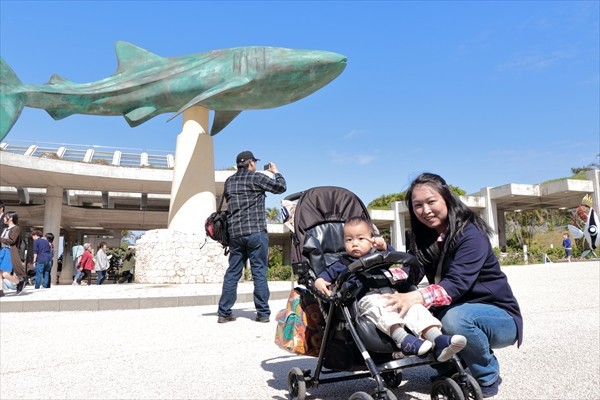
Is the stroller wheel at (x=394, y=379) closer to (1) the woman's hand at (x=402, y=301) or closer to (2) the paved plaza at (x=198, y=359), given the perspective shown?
(2) the paved plaza at (x=198, y=359)

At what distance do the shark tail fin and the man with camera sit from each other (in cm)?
842

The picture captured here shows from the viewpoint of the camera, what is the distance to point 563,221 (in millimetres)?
45750

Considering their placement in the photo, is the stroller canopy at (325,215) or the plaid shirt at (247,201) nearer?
the stroller canopy at (325,215)

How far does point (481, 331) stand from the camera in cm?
201

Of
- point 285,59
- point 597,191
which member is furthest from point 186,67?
point 597,191

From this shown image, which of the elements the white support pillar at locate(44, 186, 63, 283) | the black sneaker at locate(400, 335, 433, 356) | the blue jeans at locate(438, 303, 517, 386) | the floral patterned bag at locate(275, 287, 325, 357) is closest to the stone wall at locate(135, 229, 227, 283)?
the floral patterned bag at locate(275, 287, 325, 357)

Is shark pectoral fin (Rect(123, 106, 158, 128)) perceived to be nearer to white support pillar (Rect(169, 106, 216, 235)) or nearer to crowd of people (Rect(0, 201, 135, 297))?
white support pillar (Rect(169, 106, 216, 235))

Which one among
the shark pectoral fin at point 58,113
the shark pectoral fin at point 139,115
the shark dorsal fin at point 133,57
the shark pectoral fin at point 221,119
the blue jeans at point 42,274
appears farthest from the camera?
the shark pectoral fin at point 221,119

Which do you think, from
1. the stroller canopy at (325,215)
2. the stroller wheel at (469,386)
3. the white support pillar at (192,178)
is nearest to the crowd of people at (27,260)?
the white support pillar at (192,178)

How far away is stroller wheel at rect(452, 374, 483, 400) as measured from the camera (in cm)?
176

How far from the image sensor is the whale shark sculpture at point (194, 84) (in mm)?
10961

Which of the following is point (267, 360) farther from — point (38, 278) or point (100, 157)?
point (100, 157)

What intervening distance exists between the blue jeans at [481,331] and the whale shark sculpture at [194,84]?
9.81 m

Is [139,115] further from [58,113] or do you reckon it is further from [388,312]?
[388,312]
